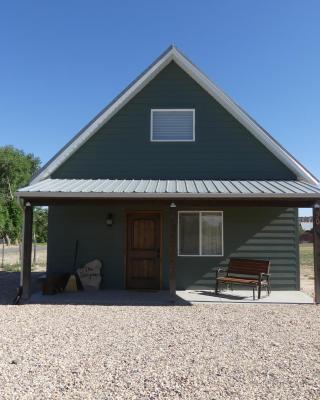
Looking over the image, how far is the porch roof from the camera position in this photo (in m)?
8.98

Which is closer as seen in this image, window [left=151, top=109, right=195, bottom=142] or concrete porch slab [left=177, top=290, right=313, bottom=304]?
concrete porch slab [left=177, top=290, right=313, bottom=304]

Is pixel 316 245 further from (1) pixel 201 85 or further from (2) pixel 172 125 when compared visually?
(1) pixel 201 85

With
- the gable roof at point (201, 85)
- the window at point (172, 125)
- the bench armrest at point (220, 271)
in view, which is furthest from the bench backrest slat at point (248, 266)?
the window at point (172, 125)

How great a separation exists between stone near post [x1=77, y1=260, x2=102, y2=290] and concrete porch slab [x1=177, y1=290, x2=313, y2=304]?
7.36 feet

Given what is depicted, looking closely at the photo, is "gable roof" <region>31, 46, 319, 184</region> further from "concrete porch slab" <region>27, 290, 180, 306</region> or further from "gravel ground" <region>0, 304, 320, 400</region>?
"gravel ground" <region>0, 304, 320, 400</region>

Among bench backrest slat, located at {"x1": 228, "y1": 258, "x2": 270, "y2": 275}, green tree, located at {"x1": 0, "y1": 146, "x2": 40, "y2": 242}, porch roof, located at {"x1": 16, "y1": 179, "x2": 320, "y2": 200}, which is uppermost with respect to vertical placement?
green tree, located at {"x1": 0, "y1": 146, "x2": 40, "y2": 242}

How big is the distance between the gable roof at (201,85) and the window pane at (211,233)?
2.44 m

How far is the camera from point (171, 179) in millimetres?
11250

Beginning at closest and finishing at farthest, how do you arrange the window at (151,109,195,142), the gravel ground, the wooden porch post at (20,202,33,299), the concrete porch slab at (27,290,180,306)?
the gravel ground → the concrete porch slab at (27,290,180,306) → the wooden porch post at (20,202,33,299) → the window at (151,109,195,142)

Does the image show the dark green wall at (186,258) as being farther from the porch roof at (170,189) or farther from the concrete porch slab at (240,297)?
the porch roof at (170,189)

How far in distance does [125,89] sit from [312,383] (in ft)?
29.5

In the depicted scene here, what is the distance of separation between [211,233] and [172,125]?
3.26 m

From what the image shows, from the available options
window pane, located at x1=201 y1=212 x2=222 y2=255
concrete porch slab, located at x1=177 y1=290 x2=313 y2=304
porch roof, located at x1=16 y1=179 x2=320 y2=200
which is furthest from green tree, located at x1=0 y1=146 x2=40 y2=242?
concrete porch slab, located at x1=177 y1=290 x2=313 y2=304

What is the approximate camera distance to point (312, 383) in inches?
173
